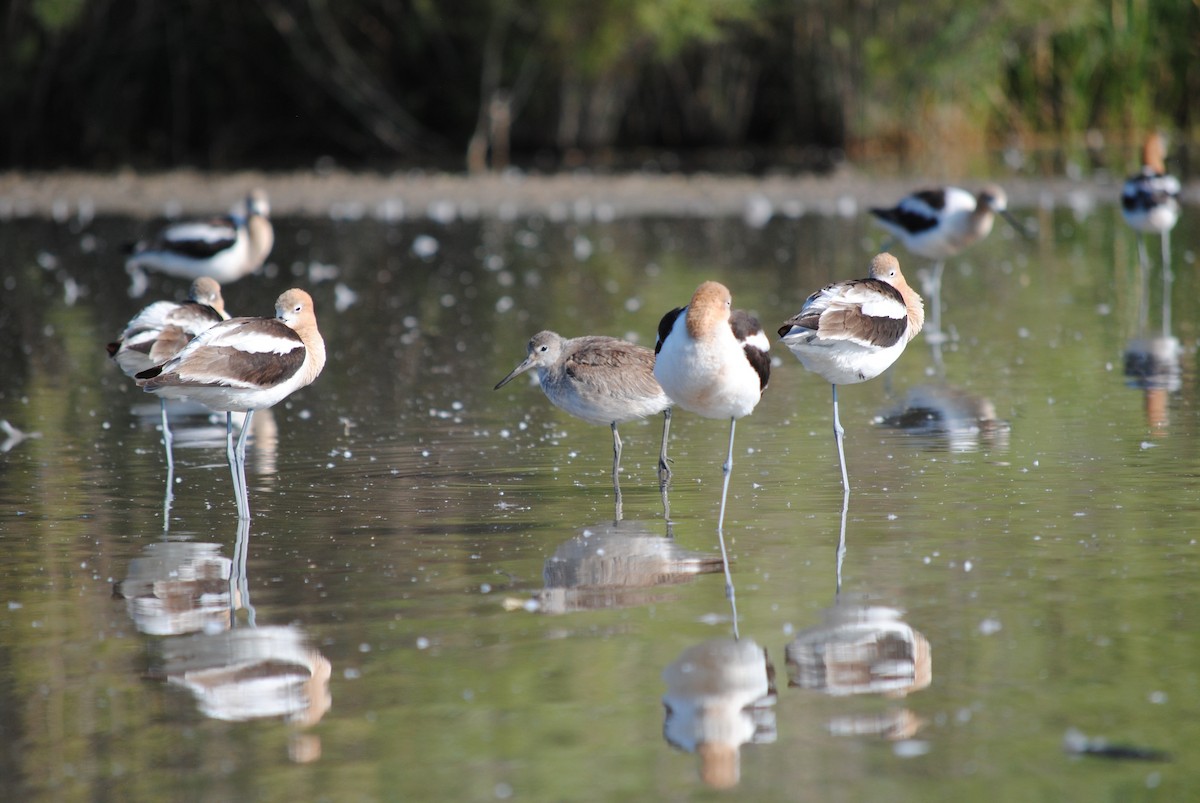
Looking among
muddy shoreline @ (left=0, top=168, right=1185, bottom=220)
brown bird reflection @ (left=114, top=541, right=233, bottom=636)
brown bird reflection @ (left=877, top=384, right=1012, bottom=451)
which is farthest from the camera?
muddy shoreline @ (left=0, top=168, right=1185, bottom=220)

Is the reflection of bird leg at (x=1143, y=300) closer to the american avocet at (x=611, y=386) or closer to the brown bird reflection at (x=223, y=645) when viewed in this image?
the american avocet at (x=611, y=386)

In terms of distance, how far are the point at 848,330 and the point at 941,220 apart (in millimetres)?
6825

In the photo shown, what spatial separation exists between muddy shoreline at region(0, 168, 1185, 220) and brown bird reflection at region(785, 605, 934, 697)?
1787cm

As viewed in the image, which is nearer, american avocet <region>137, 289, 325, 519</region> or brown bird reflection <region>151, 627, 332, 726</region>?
brown bird reflection <region>151, 627, 332, 726</region>

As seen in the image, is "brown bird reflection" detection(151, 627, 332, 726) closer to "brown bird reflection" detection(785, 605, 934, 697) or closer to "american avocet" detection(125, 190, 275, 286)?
"brown bird reflection" detection(785, 605, 934, 697)

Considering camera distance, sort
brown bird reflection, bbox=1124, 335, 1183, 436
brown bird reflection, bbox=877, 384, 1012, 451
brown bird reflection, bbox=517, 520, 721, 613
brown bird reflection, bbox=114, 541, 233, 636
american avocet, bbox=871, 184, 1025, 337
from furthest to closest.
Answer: american avocet, bbox=871, 184, 1025, 337 < brown bird reflection, bbox=1124, 335, 1183, 436 < brown bird reflection, bbox=877, 384, 1012, 451 < brown bird reflection, bbox=517, 520, 721, 613 < brown bird reflection, bbox=114, 541, 233, 636

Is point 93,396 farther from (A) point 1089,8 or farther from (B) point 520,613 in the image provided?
(A) point 1089,8

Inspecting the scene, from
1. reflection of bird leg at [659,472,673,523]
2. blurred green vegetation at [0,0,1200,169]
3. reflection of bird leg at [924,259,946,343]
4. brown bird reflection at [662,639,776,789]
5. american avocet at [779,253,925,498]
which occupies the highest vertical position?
blurred green vegetation at [0,0,1200,169]

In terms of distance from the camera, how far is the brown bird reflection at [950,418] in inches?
347

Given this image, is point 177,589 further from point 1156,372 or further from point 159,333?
point 1156,372

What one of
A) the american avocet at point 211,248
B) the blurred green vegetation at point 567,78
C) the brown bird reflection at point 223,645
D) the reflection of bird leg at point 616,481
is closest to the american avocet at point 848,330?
the reflection of bird leg at point 616,481

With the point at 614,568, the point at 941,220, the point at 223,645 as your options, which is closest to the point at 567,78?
the point at 941,220

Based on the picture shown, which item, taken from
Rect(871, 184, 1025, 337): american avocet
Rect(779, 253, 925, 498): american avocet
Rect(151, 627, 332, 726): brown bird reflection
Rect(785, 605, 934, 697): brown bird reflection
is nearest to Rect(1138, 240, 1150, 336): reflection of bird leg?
Rect(871, 184, 1025, 337): american avocet

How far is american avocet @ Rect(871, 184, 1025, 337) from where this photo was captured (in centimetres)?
1416
